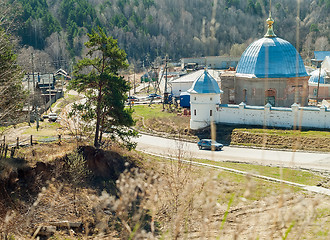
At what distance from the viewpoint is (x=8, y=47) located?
24812mm

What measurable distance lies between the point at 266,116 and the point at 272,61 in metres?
6.24

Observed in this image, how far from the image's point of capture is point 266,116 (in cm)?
3828

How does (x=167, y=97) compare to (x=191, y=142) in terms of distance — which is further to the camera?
(x=167, y=97)

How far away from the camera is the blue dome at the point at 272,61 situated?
4138cm

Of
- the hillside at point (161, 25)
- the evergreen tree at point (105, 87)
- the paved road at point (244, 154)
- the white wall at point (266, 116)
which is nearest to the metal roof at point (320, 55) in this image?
the hillside at point (161, 25)

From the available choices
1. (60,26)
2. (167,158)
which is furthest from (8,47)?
(60,26)

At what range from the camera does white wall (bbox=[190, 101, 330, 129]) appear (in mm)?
36688

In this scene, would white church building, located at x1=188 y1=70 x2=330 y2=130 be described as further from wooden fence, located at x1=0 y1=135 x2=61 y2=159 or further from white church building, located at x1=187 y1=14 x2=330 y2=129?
wooden fence, located at x1=0 y1=135 x2=61 y2=159

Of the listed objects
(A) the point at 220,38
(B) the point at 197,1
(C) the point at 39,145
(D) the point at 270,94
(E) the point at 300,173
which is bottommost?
(E) the point at 300,173

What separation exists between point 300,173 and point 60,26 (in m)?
92.1

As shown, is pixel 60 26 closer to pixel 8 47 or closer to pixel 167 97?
pixel 167 97

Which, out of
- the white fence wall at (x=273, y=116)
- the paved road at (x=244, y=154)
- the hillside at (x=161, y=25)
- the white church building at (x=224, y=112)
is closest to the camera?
the paved road at (x=244, y=154)

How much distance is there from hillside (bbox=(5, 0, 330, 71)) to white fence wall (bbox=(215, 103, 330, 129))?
207 feet

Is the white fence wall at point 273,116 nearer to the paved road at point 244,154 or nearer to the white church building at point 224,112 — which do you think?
the white church building at point 224,112
